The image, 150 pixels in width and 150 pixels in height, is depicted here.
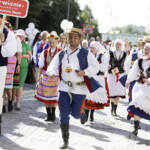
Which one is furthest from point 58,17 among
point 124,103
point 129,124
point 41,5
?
point 129,124

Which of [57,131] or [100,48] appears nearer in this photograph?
[57,131]

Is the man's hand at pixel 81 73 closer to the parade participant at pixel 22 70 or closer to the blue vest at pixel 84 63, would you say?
the blue vest at pixel 84 63

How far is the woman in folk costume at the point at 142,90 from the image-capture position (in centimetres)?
693

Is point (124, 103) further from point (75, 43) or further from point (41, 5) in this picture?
point (41, 5)

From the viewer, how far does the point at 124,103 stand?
457 inches

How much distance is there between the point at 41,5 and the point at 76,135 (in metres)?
27.6

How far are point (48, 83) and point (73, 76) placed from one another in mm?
2034

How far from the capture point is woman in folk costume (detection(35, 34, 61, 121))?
7824 millimetres

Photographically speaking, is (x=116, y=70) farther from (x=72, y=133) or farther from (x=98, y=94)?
(x=72, y=133)

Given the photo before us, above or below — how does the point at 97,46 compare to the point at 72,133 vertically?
above

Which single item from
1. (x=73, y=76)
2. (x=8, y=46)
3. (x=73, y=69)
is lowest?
(x=73, y=76)

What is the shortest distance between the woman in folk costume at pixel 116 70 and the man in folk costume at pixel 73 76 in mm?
3407

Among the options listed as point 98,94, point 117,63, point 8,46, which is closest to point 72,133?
point 98,94

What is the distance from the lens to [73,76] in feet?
19.5
